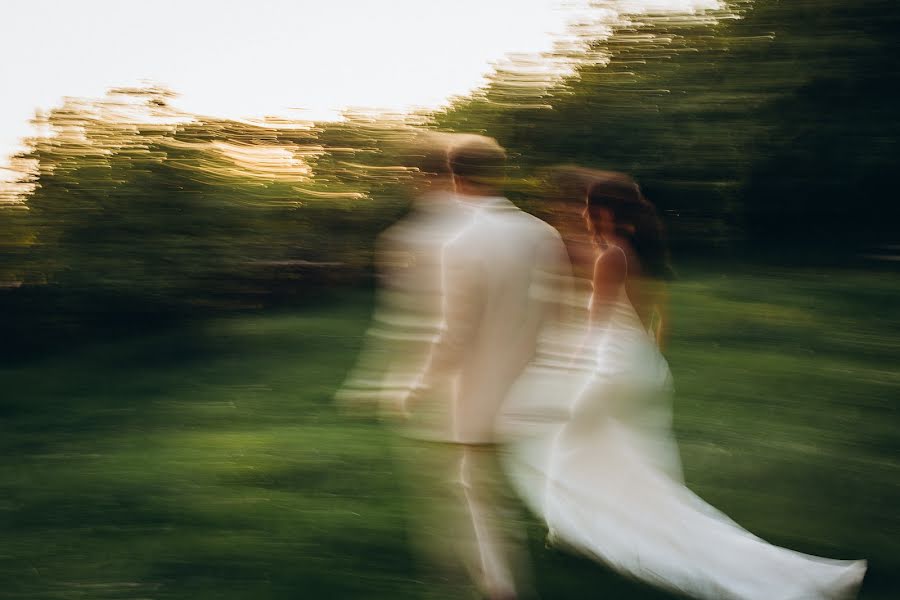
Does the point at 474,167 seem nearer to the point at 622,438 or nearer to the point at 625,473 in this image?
the point at 622,438

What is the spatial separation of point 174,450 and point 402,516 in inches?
111

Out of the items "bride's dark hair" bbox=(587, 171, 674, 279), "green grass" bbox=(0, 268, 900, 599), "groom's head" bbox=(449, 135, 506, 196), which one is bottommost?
"green grass" bbox=(0, 268, 900, 599)

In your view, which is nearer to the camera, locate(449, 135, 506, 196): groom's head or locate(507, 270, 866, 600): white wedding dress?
locate(449, 135, 506, 196): groom's head

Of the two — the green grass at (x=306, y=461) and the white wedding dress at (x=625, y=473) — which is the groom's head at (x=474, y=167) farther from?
the green grass at (x=306, y=461)

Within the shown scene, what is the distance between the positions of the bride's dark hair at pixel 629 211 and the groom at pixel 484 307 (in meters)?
0.72

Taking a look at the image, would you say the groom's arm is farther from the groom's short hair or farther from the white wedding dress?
the white wedding dress

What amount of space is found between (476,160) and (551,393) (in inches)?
44.1

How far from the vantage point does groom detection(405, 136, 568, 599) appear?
3.44 meters

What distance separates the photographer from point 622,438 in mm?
4277

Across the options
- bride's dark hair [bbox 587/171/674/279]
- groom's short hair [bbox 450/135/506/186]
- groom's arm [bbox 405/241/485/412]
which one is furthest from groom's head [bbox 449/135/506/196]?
bride's dark hair [bbox 587/171/674/279]

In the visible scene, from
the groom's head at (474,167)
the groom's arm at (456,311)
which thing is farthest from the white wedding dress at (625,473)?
the groom's head at (474,167)

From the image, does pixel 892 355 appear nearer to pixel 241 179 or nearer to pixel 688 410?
pixel 688 410

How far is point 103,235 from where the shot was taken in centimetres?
1411

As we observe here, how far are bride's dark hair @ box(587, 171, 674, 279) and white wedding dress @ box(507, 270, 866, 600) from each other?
0.24 metres
